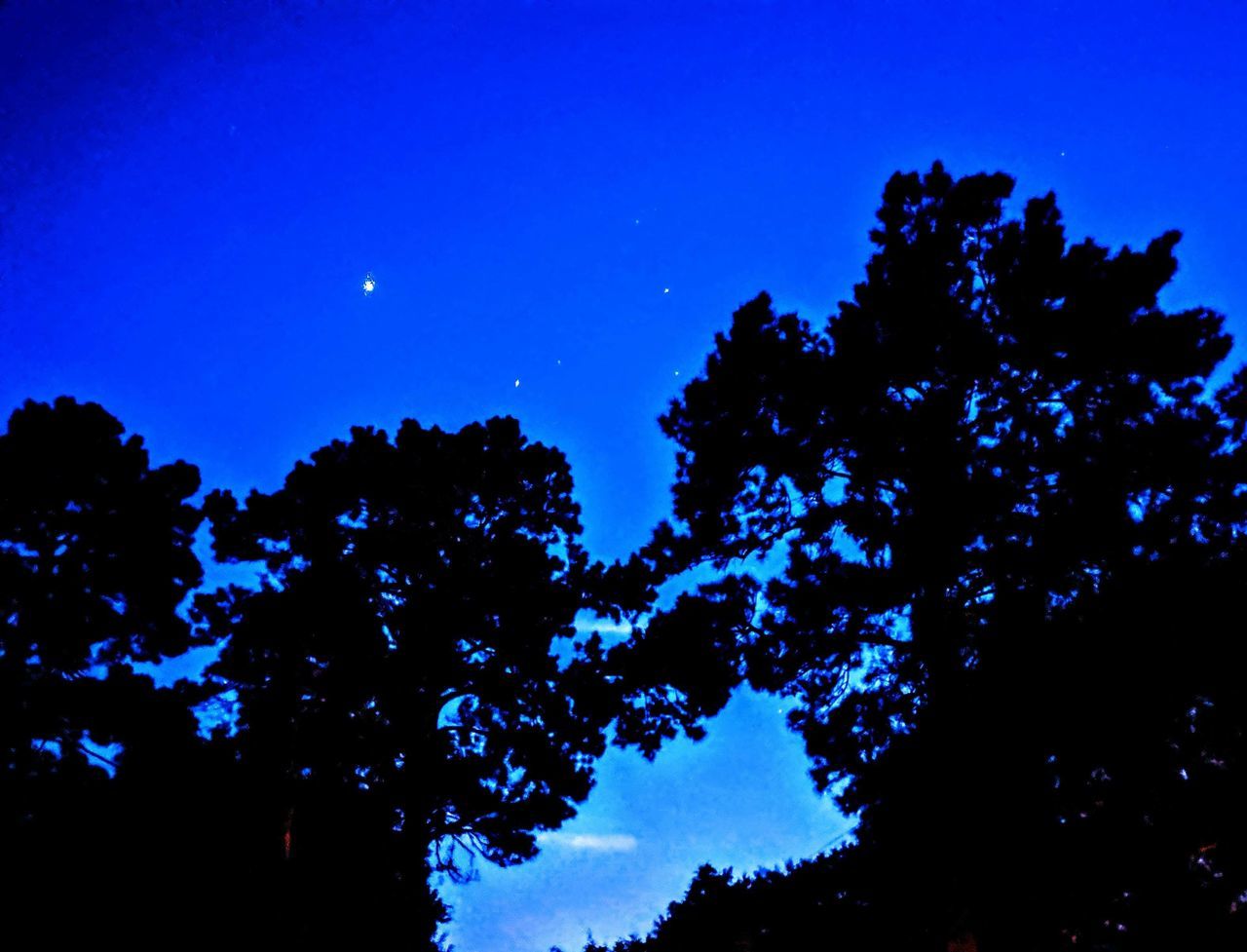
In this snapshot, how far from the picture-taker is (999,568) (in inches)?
380

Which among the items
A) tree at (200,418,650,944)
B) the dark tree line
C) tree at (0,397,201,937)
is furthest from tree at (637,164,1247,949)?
tree at (0,397,201,937)

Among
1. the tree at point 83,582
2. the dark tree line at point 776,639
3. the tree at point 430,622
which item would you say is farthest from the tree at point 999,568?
the tree at point 83,582

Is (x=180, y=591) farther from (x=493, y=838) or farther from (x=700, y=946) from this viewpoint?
(x=700, y=946)

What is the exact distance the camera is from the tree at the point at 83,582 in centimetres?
1277

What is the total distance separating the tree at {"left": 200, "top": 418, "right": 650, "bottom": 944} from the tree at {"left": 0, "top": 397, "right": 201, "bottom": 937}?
188 cm

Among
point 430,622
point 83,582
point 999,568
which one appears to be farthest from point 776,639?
point 83,582

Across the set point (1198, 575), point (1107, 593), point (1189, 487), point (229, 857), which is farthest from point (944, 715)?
point (229, 857)

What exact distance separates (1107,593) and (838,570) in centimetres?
408

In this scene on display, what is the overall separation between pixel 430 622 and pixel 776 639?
32.0 ft

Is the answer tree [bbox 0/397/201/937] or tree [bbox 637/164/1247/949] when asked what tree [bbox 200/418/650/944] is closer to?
tree [bbox 0/397/201/937]

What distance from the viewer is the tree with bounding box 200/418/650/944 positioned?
16812 millimetres

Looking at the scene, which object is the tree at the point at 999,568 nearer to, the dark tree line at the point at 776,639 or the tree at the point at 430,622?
the dark tree line at the point at 776,639

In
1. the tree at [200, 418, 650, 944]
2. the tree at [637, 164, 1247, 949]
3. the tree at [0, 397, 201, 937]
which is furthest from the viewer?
the tree at [200, 418, 650, 944]

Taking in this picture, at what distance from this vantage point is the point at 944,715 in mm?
8188
